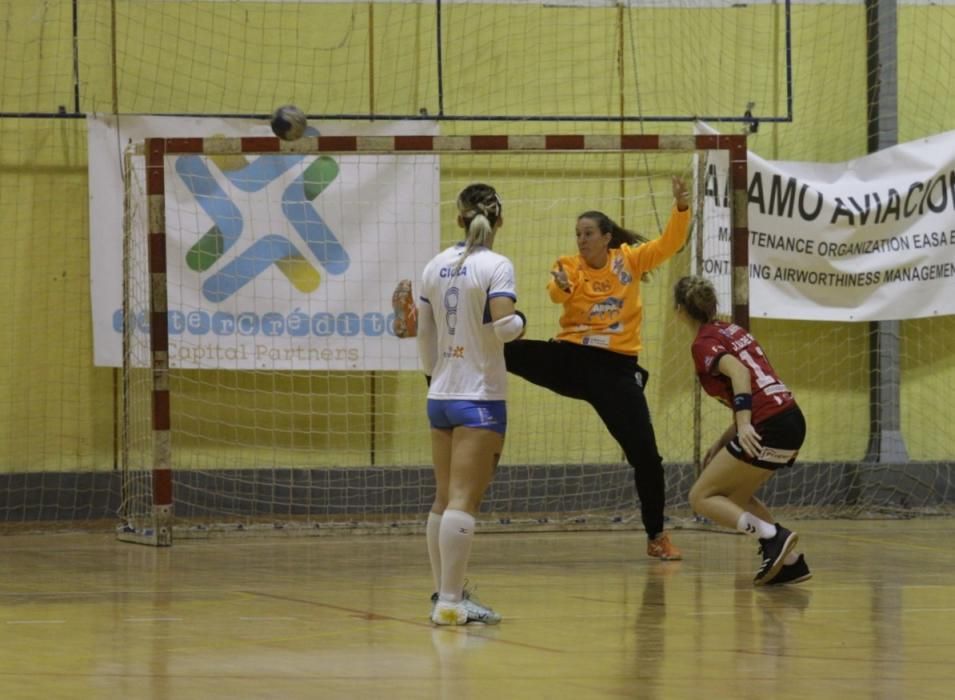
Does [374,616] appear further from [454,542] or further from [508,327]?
[508,327]

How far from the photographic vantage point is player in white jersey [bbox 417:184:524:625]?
6789 millimetres

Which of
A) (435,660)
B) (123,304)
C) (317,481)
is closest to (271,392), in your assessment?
(317,481)

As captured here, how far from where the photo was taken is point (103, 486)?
12.1 meters

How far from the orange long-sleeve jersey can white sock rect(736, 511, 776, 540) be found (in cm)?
169

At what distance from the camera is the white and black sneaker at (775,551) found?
822 cm

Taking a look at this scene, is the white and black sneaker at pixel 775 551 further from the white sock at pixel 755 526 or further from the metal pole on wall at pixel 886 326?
the metal pole on wall at pixel 886 326

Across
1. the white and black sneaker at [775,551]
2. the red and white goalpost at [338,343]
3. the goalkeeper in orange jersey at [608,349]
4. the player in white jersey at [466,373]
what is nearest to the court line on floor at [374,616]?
the player in white jersey at [466,373]

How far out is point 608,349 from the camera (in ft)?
31.9

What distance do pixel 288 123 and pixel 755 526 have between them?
360 centimetres

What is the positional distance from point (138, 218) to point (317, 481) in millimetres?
2459

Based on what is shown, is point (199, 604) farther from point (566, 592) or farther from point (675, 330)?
point (675, 330)

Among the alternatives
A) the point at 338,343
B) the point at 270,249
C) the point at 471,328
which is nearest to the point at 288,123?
the point at 270,249

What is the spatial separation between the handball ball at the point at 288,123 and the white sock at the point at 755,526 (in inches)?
137

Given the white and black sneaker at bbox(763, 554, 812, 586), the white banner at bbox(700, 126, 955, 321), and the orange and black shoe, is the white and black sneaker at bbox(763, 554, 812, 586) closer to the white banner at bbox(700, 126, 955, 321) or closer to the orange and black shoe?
the orange and black shoe
